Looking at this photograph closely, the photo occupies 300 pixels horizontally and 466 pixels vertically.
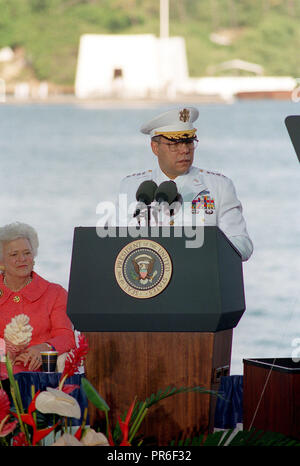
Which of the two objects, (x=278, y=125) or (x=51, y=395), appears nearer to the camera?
(x=51, y=395)

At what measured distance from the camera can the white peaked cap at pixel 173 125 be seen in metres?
3.18

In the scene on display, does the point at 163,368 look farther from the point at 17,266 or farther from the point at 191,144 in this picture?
the point at 17,266

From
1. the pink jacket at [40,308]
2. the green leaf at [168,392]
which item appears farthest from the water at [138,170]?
the green leaf at [168,392]

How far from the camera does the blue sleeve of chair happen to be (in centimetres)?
326

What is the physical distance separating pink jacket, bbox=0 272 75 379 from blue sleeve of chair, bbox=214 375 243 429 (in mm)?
590

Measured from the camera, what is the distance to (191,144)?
125 inches

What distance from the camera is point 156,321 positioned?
2.59 metres

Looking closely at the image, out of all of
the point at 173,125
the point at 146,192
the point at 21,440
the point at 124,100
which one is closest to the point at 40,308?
the point at 173,125

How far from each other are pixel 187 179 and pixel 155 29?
3245 cm

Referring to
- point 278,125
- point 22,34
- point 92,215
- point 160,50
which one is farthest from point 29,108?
point 92,215

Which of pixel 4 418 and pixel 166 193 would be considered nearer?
pixel 4 418

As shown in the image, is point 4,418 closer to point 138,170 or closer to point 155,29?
point 138,170

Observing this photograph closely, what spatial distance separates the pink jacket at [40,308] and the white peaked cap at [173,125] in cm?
74

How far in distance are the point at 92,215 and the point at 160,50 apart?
15.4 metres
